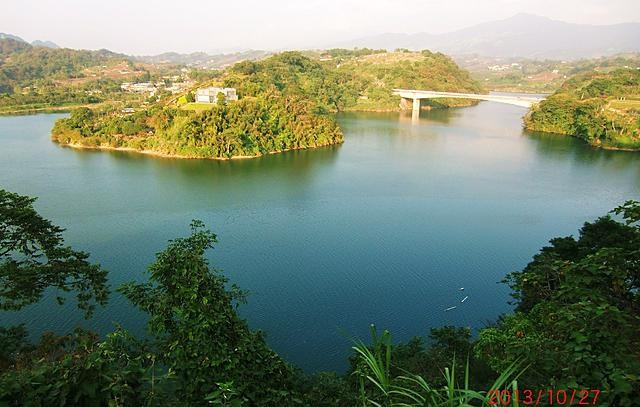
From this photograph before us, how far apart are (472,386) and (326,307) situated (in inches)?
171

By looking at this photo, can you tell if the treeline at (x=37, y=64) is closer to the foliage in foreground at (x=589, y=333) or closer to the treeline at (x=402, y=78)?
the treeline at (x=402, y=78)

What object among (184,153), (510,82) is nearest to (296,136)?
(184,153)

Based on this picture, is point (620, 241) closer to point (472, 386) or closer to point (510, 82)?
point (472, 386)

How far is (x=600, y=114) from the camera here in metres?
27.1

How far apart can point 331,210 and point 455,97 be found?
2833 centimetres

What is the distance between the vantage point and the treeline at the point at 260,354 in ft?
6.45

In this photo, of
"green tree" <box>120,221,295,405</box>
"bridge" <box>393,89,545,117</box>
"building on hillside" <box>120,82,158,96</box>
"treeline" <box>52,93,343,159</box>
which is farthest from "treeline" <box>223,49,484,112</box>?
"green tree" <box>120,221,295,405</box>

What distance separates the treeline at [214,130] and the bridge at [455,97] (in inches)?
566

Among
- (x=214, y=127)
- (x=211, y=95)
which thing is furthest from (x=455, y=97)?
(x=214, y=127)

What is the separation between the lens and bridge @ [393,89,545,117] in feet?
107

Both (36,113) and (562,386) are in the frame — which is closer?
(562,386)

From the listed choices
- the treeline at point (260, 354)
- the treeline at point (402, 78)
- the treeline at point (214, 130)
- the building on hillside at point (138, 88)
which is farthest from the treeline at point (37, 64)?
the treeline at point (260, 354)

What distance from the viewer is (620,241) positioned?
7.11 meters

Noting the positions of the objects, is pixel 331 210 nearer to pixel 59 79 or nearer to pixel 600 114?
pixel 600 114
